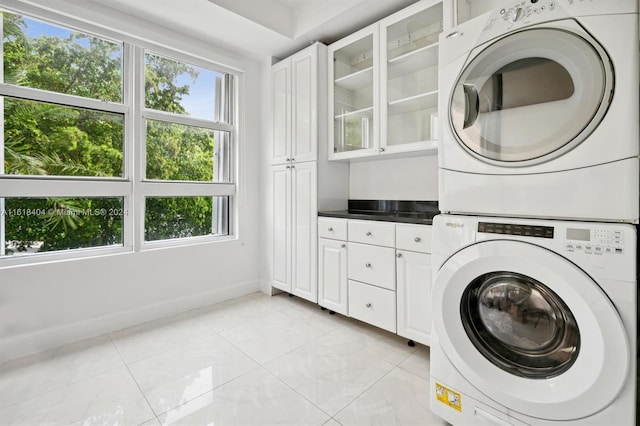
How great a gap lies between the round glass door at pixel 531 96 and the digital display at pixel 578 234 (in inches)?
10.7

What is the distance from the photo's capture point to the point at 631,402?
0.94 meters

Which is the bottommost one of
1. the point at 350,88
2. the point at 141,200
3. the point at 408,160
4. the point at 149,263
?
the point at 149,263

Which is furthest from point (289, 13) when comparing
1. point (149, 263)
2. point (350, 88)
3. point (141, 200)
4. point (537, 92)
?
point (149, 263)

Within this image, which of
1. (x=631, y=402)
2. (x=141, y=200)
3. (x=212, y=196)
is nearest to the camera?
(x=631, y=402)

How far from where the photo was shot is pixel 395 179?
261 cm

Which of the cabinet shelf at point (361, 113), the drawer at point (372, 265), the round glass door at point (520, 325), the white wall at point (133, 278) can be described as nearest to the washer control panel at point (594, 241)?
the round glass door at point (520, 325)

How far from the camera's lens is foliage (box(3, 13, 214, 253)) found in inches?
78.8

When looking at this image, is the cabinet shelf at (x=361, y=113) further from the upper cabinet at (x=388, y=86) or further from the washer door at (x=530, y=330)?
the washer door at (x=530, y=330)

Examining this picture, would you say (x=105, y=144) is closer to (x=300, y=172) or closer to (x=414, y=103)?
(x=300, y=172)

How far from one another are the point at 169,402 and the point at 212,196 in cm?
185

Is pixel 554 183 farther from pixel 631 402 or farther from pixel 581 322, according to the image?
pixel 631 402

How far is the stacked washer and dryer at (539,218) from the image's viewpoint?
0.97m

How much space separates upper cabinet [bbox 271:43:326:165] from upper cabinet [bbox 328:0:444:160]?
6.1 inches

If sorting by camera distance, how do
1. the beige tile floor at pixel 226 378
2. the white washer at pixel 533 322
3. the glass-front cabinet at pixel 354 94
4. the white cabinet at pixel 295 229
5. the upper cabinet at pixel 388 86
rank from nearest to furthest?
the white washer at pixel 533 322 < the beige tile floor at pixel 226 378 < the upper cabinet at pixel 388 86 < the glass-front cabinet at pixel 354 94 < the white cabinet at pixel 295 229
